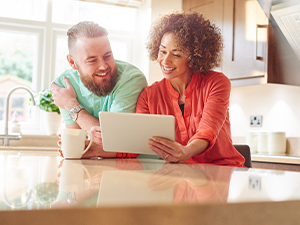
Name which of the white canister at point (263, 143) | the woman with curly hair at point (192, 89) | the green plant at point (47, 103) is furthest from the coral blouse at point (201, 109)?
the green plant at point (47, 103)

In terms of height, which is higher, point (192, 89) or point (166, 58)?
point (166, 58)

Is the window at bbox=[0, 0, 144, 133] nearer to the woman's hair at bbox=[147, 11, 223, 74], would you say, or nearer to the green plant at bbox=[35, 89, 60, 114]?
the green plant at bbox=[35, 89, 60, 114]

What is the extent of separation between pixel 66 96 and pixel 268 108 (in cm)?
197

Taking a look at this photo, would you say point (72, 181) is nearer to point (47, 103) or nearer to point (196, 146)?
point (196, 146)

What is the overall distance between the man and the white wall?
1.71 m

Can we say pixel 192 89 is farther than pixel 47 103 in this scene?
No

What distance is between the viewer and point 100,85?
1.47 meters

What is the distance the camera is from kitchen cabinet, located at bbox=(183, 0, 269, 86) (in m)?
2.56

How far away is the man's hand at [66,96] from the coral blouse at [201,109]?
29cm

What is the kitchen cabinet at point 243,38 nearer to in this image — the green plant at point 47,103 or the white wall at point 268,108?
the white wall at point 268,108

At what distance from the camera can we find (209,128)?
118cm

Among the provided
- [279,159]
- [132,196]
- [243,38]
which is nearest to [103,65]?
[132,196]

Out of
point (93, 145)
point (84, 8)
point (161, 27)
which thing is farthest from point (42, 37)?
point (93, 145)

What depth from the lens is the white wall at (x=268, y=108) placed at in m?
2.74
